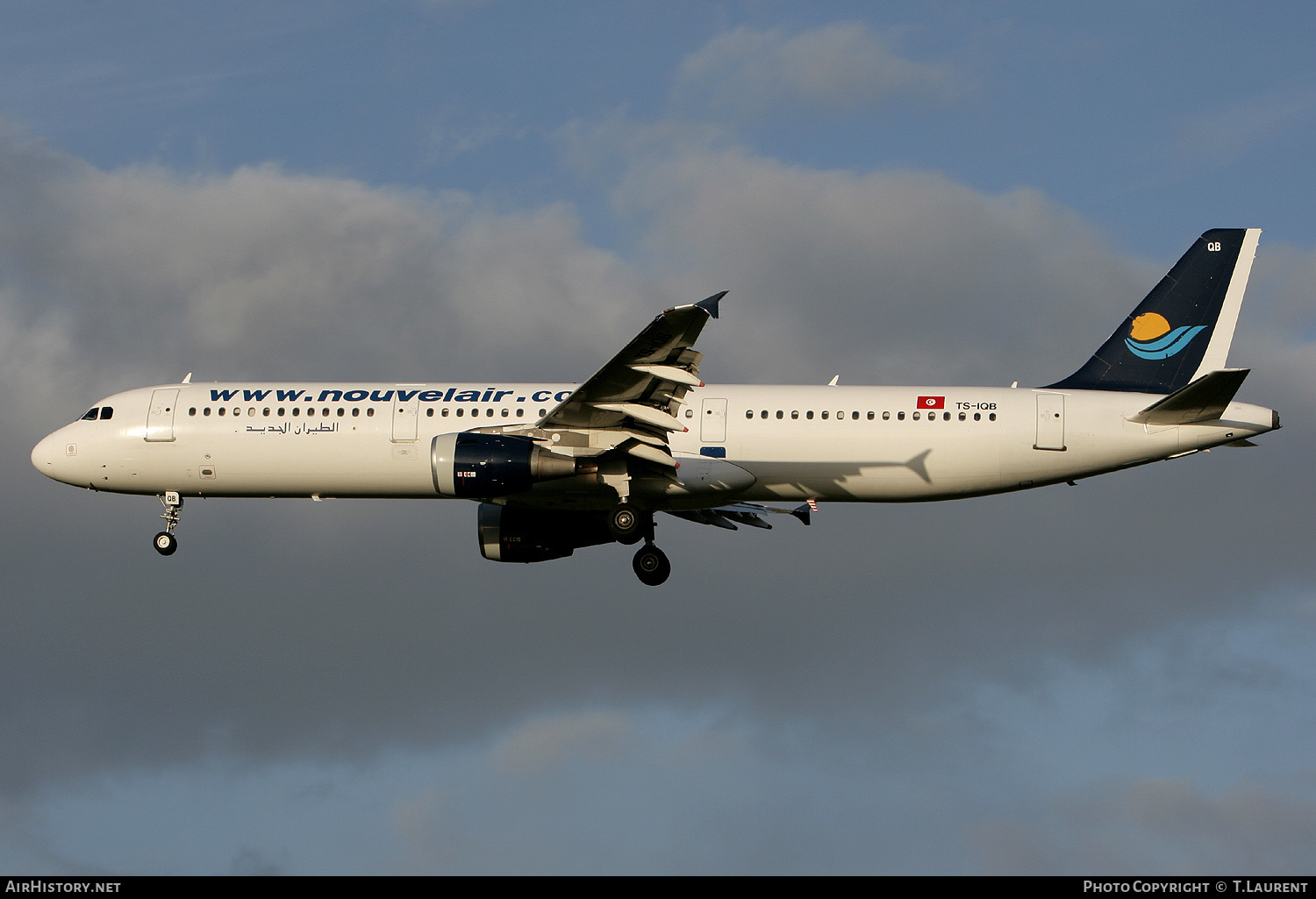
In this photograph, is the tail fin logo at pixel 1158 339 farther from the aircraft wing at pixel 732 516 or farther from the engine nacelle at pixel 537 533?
the engine nacelle at pixel 537 533

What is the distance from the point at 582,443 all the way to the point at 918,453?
9.10 metres

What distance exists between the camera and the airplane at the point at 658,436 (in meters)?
38.7

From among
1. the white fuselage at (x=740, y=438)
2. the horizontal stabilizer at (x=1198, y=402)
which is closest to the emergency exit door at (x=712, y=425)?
the white fuselage at (x=740, y=438)

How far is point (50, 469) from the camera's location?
44125 mm

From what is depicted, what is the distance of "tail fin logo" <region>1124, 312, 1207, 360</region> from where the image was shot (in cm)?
4250

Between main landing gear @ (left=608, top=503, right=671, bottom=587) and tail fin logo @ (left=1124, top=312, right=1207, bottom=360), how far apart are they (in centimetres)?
1465

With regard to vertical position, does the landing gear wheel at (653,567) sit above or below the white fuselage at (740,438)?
below

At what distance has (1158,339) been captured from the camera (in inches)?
1679

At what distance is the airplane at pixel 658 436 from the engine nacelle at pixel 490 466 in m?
0.05

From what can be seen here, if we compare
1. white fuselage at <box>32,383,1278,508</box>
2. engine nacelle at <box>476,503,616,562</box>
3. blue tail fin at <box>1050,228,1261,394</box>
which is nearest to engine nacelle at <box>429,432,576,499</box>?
white fuselage at <box>32,383,1278,508</box>

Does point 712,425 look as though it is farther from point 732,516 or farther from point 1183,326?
point 1183,326

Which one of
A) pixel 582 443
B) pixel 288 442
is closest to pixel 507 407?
pixel 582 443

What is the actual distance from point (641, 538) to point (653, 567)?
1.10m

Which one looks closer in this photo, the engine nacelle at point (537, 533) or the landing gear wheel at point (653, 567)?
the landing gear wheel at point (653, 567)
